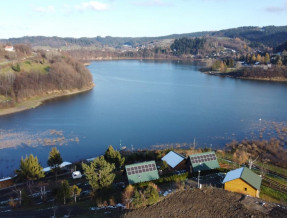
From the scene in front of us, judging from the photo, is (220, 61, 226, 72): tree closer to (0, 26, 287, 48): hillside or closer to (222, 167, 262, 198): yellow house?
(222, 167, 262, 198): yellow house

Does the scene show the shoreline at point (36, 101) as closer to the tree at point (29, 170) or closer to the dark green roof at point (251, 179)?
the tree at point (29, 170)

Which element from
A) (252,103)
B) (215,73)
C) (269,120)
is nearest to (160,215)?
(269,120)

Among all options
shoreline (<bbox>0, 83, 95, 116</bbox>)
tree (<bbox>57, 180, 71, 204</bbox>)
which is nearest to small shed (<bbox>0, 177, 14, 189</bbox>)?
tree (<bbox>57, 180, 71, 204</bbox>)

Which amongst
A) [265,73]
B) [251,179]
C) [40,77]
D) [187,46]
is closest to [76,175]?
[251,179]

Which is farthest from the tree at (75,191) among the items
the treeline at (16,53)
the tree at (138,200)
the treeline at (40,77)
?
the treeline at (16,53)

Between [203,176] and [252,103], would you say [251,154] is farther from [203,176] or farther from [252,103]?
[252,103]
